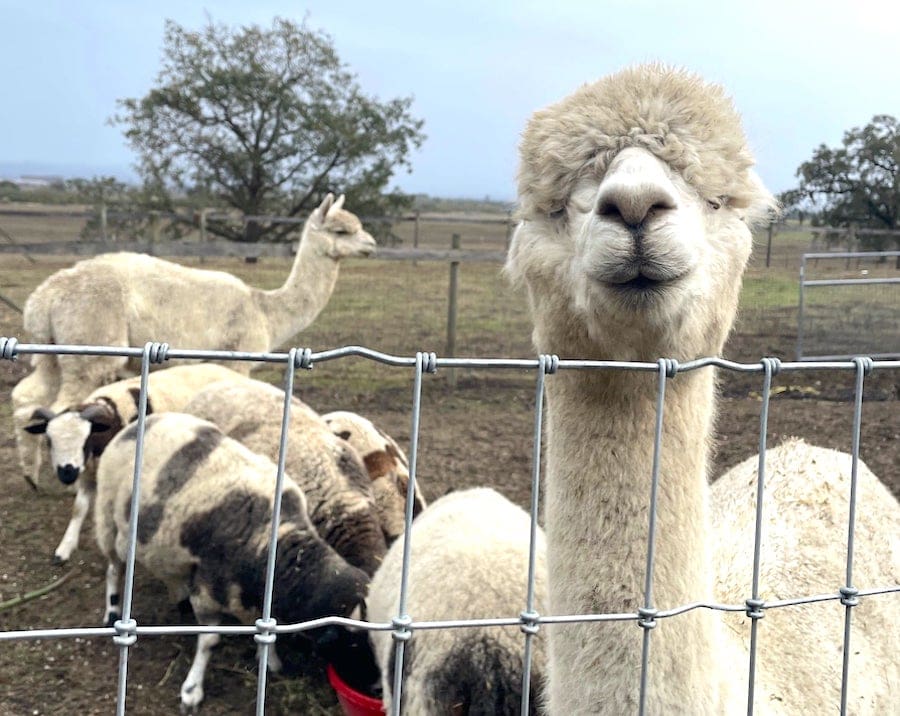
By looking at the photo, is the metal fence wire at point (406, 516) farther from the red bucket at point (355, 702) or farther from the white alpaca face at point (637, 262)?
the red bucket at point (355, 702)

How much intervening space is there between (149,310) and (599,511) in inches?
268

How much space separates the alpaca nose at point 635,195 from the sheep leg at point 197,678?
340 centimetres

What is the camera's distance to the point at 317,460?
18.1ft

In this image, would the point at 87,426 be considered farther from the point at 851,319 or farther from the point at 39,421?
the point at 851,319

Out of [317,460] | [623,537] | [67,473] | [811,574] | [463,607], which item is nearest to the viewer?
[623,537]

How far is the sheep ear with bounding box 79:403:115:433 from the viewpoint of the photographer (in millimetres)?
5922

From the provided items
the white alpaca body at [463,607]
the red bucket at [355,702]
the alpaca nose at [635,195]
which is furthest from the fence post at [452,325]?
the alpaca nose at [635,195]

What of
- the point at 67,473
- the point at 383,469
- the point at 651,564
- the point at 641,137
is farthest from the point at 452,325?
the point at 651,564

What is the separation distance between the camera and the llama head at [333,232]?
9508 mm

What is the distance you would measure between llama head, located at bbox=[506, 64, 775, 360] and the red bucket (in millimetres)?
2063

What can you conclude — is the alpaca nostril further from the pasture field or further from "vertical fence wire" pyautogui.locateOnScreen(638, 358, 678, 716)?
the pasture field

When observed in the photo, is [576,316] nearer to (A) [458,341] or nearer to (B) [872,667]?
(B) [872,667]

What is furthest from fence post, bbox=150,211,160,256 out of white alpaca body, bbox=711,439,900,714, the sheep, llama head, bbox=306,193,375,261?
white alpaca body, bbox=711,439,900,714

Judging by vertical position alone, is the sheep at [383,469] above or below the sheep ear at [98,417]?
below
